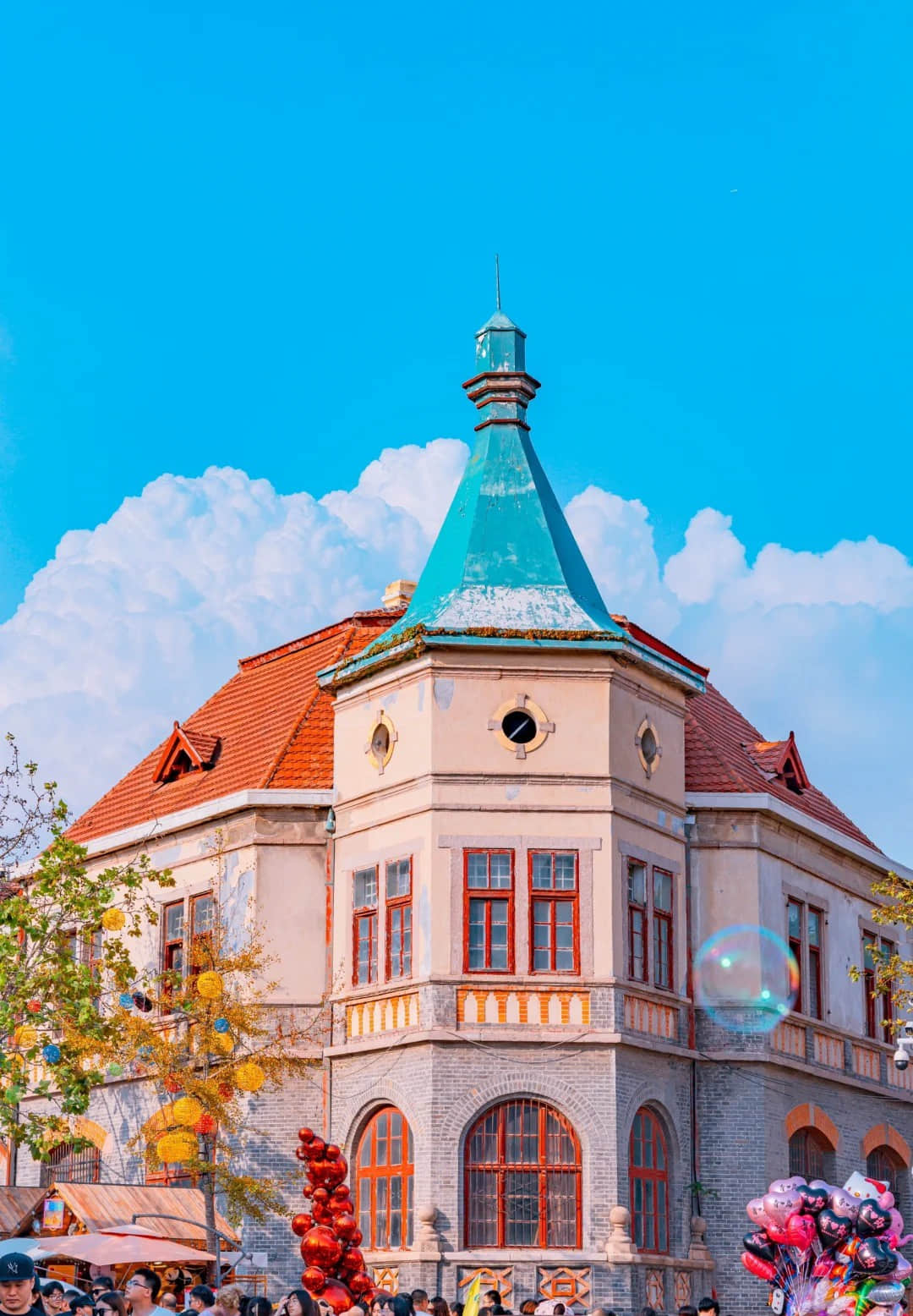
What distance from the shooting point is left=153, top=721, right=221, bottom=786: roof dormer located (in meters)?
35.6

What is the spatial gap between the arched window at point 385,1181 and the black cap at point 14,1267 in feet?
61.3

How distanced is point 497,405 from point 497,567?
10.6ft

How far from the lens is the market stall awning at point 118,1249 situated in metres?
23.9

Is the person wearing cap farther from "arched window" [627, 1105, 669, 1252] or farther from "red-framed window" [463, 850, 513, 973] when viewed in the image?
"arched window" [627, 1105, 669, 1252]

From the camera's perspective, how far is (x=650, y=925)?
3020cm

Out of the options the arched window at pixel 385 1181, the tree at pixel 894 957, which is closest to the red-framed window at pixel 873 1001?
the tree at pixel 894 957

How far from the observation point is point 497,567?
31.0 meters

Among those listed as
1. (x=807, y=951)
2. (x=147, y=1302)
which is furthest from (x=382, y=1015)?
(x=147, y=1302)

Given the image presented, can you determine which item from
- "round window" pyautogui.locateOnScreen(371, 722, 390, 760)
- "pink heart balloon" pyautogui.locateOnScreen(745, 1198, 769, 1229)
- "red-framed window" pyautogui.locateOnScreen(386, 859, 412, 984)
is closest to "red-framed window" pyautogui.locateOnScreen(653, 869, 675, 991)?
"red-framed window" pyautogui.locateOnScreen(386, 859, 412, 984)

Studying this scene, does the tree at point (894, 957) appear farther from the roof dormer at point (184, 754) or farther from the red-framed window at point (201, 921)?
the roof dormer at point (184, 754)

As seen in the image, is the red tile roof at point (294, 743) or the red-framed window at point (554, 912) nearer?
the red-framed window at point (554, 912)

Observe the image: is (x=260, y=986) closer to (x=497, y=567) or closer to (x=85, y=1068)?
(x=85, y=1068)

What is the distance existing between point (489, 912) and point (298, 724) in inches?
243

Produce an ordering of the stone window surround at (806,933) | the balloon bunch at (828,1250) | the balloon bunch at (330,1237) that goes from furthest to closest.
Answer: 1. the stone window surround at (806,933)
2. the balloon bunch at (828,1250)
3. the balloon bunch at (330,1237)
